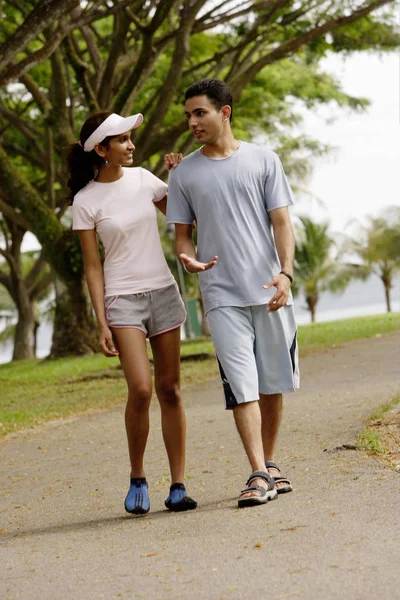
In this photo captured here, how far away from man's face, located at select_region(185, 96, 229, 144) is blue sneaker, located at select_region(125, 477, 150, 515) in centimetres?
188

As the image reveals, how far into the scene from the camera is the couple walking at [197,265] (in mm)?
6129

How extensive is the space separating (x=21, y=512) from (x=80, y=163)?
2172mm

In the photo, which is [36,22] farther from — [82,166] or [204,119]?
[204,119]

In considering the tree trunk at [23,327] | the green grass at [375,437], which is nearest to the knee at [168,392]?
the green grass at [375,437]

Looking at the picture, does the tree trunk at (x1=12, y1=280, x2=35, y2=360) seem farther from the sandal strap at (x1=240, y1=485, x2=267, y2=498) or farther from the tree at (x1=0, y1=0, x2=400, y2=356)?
the sandal strap at (x1=240, y1=485, x2=267, y2=498)

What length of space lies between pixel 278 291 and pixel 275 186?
1.89 feet

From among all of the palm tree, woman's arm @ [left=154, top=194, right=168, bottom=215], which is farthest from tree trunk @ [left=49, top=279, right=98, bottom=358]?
the palm tree

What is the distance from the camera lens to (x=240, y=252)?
6148mm

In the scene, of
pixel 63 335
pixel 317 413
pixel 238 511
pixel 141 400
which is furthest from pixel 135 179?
pixel 63 335

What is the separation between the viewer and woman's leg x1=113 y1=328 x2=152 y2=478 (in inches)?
244

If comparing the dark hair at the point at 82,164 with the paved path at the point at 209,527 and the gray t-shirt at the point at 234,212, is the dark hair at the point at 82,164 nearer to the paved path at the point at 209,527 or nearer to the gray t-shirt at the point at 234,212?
the gray t-shirt at the point at 234,212

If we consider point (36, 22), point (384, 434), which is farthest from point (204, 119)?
point (36, 22)

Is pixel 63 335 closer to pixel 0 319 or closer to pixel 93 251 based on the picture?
pixel 93 251

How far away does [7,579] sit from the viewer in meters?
4.92
